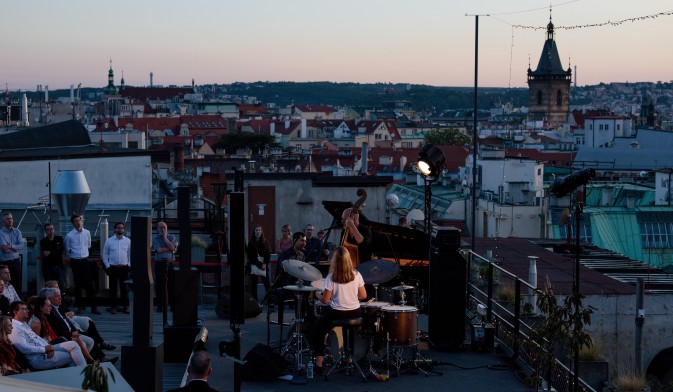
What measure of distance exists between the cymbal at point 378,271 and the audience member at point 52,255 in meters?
4.24

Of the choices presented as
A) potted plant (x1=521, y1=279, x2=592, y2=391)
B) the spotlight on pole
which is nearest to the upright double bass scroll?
the spotlight on pole

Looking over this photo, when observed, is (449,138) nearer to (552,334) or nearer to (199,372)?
(552,334)

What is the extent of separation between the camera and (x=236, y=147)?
104062 mm

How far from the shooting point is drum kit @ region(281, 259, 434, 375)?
10375mm

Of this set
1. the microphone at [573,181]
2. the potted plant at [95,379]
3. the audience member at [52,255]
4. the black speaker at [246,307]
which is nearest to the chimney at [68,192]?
the audience member at [52,255]

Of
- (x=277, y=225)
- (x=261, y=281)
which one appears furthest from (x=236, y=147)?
(x=261, y=281)

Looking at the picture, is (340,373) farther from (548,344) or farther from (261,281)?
(261,281)

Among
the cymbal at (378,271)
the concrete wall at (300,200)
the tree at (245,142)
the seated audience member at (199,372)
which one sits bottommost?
the tree at (245,142)

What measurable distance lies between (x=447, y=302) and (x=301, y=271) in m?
1.93

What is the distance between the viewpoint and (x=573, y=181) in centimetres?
1037

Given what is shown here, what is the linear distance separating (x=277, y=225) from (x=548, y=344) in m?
19.8

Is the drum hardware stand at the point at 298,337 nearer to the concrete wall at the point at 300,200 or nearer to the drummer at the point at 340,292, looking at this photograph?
the drummer at the point at 340,292

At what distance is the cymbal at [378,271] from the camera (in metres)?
10.7

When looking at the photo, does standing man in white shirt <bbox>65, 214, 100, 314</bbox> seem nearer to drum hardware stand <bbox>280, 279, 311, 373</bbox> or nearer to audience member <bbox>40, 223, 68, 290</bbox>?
audience member <bbox>40, 223, 68, 290</bbox>
